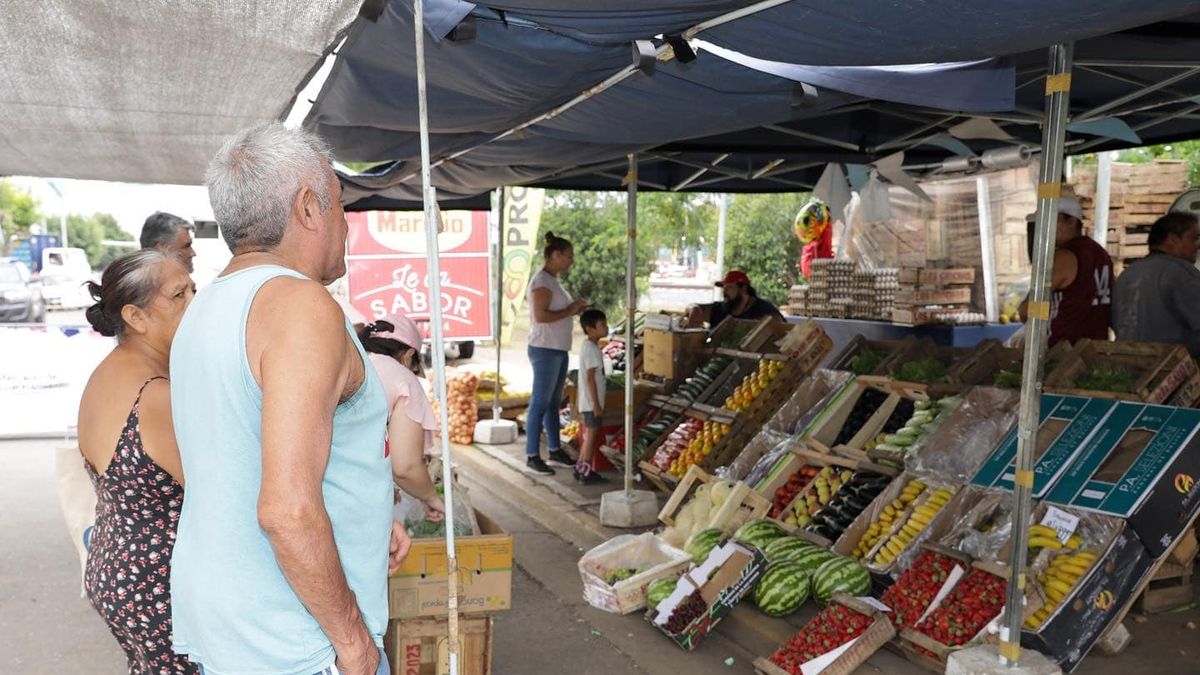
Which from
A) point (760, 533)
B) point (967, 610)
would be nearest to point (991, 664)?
point (967, 610)

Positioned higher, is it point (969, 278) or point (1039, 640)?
point (969, 278)

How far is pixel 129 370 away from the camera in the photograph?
2.42 metres

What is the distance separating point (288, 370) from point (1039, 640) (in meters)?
3.57

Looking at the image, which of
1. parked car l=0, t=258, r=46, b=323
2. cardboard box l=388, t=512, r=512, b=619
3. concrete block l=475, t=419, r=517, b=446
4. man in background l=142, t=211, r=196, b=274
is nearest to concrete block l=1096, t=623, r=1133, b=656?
cardboard box l=388, t=512, r=512, b=619

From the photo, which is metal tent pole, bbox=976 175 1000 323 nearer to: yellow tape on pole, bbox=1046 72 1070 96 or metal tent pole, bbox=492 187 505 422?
metal tent pole, bbox=492 187 505 422

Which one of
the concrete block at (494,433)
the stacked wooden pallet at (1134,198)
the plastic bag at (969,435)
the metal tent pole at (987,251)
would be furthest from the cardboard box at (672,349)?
the stacked wooden pallet at (1134,198)

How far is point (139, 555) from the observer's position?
2221mm

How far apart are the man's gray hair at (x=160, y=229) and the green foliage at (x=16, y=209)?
166 feet

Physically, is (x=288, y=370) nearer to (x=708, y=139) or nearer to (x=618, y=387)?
(x=708, y=139)

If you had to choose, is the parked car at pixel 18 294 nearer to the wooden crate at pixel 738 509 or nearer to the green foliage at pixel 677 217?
the green foliage at pixel 677 217

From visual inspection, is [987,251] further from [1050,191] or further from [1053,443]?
[1050,191]

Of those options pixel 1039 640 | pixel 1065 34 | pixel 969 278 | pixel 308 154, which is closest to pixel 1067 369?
pixel 1039 640

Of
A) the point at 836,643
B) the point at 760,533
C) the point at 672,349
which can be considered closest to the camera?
the point at 836,643

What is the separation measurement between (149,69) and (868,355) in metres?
4.76
